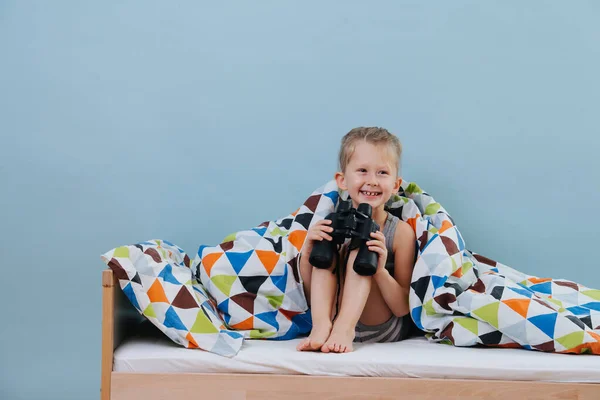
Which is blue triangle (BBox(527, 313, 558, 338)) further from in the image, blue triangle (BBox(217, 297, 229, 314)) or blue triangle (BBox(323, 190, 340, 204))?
blue triangle (BBox(217, 297, 229, 314))

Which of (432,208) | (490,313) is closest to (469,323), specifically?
(490,313)

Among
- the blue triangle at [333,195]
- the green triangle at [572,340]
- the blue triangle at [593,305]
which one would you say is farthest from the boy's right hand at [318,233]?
the blue triangle at [593,305]

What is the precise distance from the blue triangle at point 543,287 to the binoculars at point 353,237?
0.48m

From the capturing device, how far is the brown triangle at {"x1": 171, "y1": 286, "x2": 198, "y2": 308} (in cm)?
144

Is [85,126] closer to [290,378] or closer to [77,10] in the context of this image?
[77,10]

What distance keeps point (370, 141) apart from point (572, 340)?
62 cm

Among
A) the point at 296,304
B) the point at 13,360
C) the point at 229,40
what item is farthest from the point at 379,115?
the point at 13,360

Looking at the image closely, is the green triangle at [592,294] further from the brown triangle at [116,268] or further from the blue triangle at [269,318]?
the brown triangle at [116,268]

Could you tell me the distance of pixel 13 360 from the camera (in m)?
1.95

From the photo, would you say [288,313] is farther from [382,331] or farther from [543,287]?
[543,287]

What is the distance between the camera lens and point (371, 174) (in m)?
1.59

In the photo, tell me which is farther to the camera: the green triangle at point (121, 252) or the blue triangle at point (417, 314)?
the blue triangle at point (417, 314)

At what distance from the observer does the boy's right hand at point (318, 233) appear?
1510mm

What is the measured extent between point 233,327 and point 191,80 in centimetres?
78
